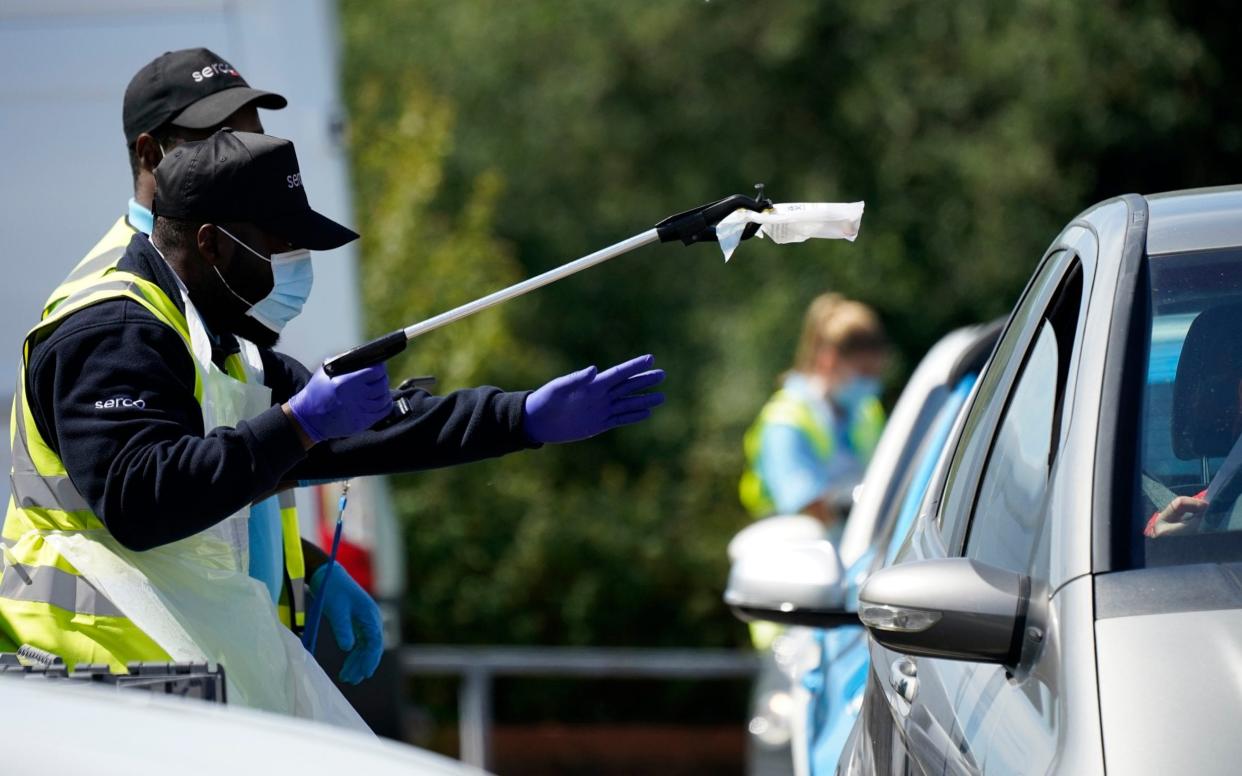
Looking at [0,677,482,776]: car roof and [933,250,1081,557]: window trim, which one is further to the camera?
[933,250,1081,557]: window trim

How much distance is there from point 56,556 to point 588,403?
892mm

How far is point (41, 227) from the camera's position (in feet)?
16.9

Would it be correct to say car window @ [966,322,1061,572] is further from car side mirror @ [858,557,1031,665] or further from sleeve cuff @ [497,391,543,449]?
sleeve cuff @ [497,391,543,449]

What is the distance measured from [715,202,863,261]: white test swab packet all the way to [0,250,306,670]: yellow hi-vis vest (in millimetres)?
903

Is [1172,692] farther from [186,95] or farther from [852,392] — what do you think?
[852,392]

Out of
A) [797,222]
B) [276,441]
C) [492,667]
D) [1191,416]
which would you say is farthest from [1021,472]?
[492,667]

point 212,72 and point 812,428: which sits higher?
point 212,72

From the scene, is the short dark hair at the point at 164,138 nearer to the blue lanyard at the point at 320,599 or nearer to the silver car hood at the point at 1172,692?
the blue lanyard at the point at 320,599

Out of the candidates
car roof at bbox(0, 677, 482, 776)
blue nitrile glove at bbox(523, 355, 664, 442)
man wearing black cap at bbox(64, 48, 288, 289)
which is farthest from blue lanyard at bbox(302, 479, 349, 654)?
car roof at bbox(0, 677, 482, 776)

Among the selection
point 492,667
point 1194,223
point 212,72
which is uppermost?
point 212,72

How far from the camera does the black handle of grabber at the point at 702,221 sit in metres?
3.30

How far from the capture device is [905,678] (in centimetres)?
285

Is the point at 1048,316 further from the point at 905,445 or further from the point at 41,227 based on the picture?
the point at 41,227

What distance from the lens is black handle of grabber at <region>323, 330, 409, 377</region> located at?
3.12 m
